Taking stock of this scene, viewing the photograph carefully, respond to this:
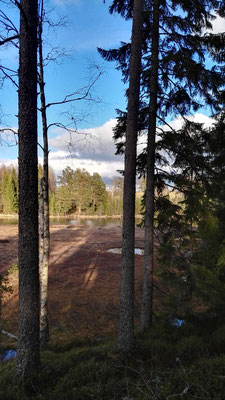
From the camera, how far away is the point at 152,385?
11.9 ft

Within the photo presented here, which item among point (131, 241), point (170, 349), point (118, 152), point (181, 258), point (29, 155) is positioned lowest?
point (170, 349)

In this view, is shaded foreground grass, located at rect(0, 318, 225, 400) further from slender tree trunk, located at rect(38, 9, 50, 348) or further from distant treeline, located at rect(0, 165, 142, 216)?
distant treeline, located at rect(0, 165, 142, 216)

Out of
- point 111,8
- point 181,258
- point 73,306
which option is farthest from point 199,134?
point 73,306

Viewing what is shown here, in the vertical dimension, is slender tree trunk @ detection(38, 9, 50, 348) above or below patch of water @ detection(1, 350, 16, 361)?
above

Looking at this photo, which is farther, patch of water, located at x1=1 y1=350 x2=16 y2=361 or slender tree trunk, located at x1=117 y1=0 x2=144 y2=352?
patch of water, located at x1=1 y1=350 x2=16 y2=361

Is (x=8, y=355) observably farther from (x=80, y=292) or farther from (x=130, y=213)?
(x=130, y=213)

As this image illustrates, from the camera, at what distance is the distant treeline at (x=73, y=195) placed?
→ 6762 centimetres

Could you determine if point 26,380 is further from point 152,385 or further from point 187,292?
point 187,292

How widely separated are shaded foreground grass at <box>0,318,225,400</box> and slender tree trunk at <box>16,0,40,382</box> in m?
0.48

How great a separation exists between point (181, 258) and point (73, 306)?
6600 mm

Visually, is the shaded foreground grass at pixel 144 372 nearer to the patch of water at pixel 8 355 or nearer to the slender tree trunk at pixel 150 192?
the slender tree trunk at pixel 150 192

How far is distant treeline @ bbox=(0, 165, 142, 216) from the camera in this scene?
6762 centimetres

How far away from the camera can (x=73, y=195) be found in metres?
72.8

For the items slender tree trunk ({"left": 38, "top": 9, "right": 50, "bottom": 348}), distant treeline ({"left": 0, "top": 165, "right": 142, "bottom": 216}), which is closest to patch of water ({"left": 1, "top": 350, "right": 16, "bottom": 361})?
slender tree trunk ({"left": 38, "top": 9, "right": 50, "bottom": 348})
